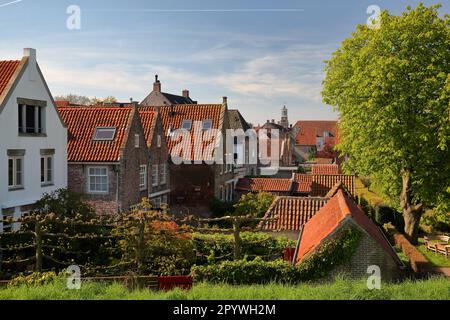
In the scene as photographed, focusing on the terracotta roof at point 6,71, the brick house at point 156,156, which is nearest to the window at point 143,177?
the brick house at point 156,156

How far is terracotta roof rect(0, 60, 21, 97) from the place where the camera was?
21672mm

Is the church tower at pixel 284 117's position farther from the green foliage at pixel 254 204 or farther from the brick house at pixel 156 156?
the green foliage at pixel 254 204

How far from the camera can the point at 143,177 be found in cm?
3064

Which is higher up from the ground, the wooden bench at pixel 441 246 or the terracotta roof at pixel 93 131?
the terracotta roof at pixel 93 131

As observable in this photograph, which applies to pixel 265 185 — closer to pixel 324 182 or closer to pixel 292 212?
pixel 324 182

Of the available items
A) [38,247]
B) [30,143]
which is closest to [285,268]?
[38,247]

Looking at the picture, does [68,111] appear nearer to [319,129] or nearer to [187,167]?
[187,167]

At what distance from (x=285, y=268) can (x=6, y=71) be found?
17423 millimetres

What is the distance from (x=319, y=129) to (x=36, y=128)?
7889 centimetres

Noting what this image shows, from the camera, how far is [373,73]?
23125 mm

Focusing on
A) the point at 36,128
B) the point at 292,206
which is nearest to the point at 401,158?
the point at 292,206

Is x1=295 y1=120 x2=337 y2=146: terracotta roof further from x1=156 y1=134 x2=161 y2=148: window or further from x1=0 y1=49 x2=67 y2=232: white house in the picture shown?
x1=0 y1=49 x2=67 y2=232: white house

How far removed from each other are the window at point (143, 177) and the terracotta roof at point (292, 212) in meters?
10.9

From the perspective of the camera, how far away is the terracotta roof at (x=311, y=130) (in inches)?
3750
